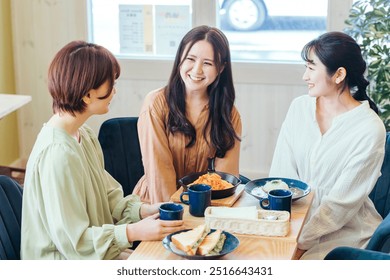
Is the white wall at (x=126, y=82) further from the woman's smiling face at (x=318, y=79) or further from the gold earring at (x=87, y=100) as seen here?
the gold earring at (x=87, y=100)

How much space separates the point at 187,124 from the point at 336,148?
558 millimetres

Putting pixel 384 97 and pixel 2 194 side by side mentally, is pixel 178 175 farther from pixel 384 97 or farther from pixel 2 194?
pixel 384 97

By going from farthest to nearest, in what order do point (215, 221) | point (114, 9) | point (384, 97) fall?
point (114, 9) → point (384, 97) → point (215, 221)

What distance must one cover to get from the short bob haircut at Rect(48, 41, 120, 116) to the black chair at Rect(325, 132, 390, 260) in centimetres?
87

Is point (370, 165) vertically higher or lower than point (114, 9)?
lower

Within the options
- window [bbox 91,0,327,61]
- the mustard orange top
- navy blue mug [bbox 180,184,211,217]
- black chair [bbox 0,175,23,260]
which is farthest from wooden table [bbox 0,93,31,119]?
navy blue mug [bbox 180,184,211,217]

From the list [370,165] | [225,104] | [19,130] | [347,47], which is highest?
[347,47]

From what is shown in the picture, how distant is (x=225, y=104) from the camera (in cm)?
270

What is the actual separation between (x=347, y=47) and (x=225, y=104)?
1.64 ft

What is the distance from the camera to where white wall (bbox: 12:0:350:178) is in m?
4.18

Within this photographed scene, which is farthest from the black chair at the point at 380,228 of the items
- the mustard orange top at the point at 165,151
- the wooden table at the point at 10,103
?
the wooden table at the point at 10,103

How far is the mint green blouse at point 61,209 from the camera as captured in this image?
1956 mm

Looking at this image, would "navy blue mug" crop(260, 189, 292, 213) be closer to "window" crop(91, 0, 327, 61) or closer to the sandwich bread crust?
the sandwich bread crust

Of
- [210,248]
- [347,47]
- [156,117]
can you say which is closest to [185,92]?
[156,117]
